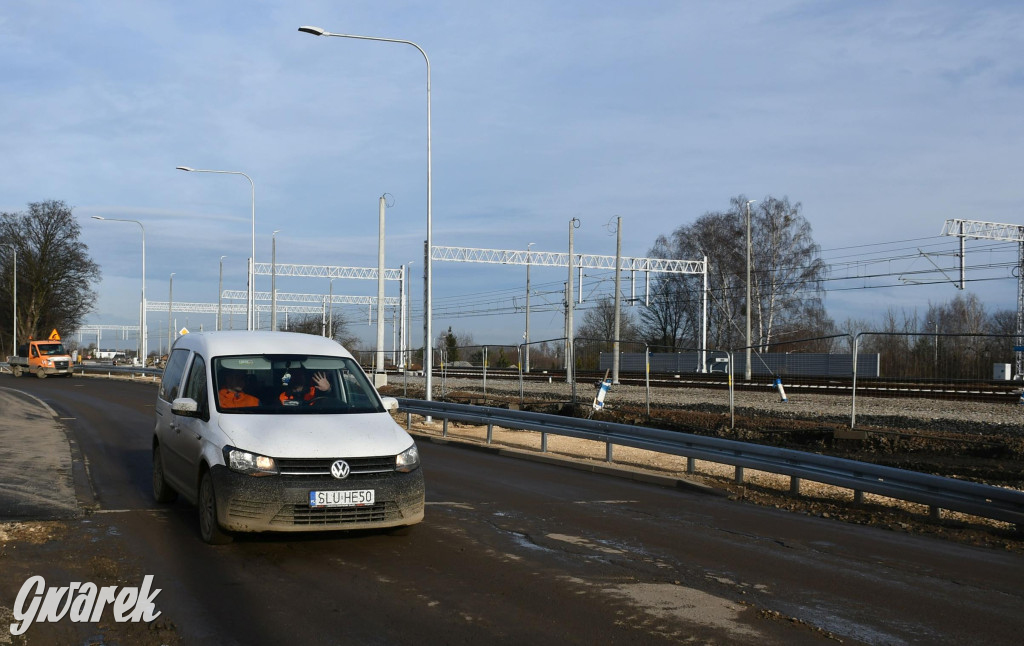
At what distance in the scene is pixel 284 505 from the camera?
23.4 feet

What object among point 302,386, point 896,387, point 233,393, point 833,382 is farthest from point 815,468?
point 833,382

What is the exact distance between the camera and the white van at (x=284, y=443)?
717 centimetres

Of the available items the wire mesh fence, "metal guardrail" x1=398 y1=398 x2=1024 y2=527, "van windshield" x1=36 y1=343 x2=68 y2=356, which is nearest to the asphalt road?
"metal guardrail" x1=398 y1=398 x2=1024 y2=527

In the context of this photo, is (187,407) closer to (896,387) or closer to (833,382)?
(896,387)

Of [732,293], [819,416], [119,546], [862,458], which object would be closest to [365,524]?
[119,546]

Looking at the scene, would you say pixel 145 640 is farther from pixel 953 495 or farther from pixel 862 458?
pixel 862 458

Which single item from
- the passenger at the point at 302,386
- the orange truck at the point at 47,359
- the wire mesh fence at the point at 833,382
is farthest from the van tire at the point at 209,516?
the orange truck at the point at 47,359

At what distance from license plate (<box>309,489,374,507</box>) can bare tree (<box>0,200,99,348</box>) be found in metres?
68.6

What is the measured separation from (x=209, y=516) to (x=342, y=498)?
1.26 m

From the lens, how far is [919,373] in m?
27.0

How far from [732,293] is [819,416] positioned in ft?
129

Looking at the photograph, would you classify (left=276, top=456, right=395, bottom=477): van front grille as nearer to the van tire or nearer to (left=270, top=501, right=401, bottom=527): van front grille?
(left=270, top=501, right=401, bottom=527): van front grille

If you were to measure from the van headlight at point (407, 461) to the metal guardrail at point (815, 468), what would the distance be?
529 cm

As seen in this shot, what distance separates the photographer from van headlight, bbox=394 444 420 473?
759 cm
